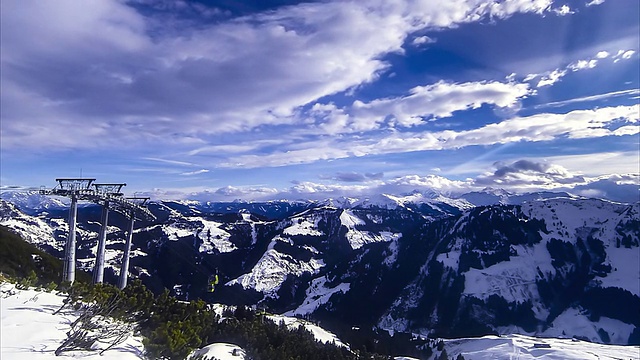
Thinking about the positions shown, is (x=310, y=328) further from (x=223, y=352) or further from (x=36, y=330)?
(x=36, y=330)

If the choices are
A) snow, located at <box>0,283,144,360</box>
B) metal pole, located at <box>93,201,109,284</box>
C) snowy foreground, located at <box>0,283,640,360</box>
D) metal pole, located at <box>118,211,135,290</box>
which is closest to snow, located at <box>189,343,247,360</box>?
snowy foreground, located at <box>0,283,640,360</box>

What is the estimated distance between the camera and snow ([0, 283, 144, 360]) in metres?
13.0

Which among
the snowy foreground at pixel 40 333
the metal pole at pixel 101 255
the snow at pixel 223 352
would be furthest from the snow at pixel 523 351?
the snowy foreground at pixel 40 333

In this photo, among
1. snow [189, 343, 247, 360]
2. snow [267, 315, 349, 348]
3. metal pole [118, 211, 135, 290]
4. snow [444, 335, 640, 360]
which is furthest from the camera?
snow [444, 335, 640, 360]

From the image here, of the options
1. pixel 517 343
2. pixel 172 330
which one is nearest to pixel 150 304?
pixel 172 330

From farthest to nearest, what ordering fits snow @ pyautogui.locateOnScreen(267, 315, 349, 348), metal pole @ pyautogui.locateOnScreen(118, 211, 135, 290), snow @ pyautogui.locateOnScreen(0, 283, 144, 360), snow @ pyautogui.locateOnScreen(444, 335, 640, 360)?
snow @ pyautogui.locateOnScreen(444, 335, 640, 360) → snow @ pyautogui.locateOnScreen(267, 315, 349, 348) → metal pole @ pyautogui.locateOnScreen(118, 211, 135, 290) → snow @ pyautogui.locateOnScreen(0, 283, 144, 360)

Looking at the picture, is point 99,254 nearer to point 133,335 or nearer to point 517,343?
point 133,335

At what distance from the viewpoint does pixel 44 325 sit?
1530cm

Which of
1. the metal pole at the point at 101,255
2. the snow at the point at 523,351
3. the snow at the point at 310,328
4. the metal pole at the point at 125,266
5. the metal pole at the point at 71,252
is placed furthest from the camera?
the snow at the point at 523,351

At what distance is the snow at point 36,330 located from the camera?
510 inches

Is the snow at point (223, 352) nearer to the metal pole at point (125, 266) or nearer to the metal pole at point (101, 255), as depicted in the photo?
the metal pole at point (101, 255)

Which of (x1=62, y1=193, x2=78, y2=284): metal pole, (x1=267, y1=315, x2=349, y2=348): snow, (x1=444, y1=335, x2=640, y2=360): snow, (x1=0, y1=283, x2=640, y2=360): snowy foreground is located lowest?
(x1=444, y1=335, x2=640, y2=360): snow

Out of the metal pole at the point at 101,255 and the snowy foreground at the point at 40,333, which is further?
the metal pole at the point at 101,255

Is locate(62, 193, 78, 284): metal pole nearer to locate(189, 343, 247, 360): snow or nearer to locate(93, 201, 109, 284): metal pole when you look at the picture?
locate(93, 201, 109, 284): metal pole
